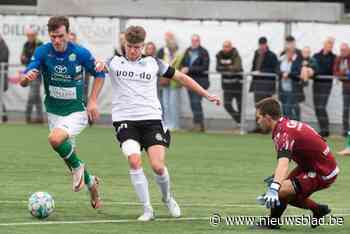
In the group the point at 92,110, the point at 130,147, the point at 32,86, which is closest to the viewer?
the point at 130,147

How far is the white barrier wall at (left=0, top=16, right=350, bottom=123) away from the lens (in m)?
25.0

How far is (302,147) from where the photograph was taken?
1083cm

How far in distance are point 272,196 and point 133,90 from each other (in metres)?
2.33

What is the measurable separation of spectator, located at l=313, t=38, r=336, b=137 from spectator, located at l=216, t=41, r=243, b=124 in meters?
1.69

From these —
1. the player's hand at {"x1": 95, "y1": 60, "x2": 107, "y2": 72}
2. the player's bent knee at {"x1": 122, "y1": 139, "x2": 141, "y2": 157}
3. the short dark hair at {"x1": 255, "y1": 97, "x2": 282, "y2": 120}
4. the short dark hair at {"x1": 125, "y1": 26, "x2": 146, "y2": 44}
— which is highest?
the short dark hair at {"x1": 125, "y1": 26, "x2": 146, "y2": 44}

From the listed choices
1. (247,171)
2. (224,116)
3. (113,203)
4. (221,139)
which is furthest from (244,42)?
Result: (113,203)

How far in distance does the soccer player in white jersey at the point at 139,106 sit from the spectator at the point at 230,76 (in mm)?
12539

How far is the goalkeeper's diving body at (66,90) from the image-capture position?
12.1 m

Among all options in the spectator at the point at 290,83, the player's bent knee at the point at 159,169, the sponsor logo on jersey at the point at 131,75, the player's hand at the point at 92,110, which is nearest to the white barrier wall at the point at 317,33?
the spectator at the point at 290,83

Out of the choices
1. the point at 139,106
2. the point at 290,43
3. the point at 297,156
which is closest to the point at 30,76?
the point at 139,106

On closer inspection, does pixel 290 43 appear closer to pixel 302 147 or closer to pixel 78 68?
pixel 78 68

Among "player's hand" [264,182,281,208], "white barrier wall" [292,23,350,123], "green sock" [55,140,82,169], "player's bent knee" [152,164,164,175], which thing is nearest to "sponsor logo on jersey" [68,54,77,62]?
"green sock" [55,140,82,169]

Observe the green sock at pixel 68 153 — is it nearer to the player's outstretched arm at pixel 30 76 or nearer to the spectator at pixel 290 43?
the player's outstretched arm at pixel 30 76

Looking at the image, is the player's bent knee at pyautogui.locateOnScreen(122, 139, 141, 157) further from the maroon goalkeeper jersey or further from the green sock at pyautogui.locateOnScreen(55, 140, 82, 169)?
the maroon goalkeeper jersey
